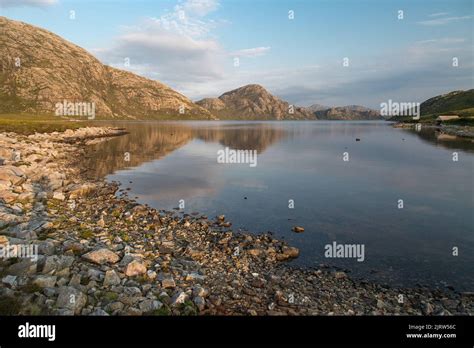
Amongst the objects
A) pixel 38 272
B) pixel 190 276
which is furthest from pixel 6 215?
pixel 190 276

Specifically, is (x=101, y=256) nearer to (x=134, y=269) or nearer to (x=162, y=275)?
(x=134, y=269)

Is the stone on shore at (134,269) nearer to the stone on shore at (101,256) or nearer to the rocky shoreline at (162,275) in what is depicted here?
the rocky shoreline at (162,275)

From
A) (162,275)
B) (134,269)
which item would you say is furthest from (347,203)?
(134,269)

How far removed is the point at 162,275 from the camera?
15.2 metres

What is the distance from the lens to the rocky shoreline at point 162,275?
1224 centimetres

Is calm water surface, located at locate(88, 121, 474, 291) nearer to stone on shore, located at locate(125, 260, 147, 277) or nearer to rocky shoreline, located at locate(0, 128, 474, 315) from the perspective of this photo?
rocky shoreline, located at locate(0, 128, 474, 315)

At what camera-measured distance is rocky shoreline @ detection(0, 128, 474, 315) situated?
12242mm

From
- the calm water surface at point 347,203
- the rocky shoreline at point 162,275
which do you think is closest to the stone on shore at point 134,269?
the rocky shoreline at point 162,275

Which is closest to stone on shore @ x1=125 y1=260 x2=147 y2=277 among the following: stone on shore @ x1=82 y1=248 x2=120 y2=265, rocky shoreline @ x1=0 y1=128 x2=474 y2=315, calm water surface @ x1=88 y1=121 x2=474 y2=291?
rocky shoreline @ x1=0 y1=128 x2=474 y2=315

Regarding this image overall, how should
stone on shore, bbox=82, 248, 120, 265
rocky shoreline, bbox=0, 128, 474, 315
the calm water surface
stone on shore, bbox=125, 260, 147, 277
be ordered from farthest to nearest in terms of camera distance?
the calm water surface < stone on shore, bbox=82, 248, 120, 265 < stone on shore, bbox=125, 260, 147, 277 < rocky shoreline, bbox=0, 128, 474, 315

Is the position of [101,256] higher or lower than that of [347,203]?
higher
